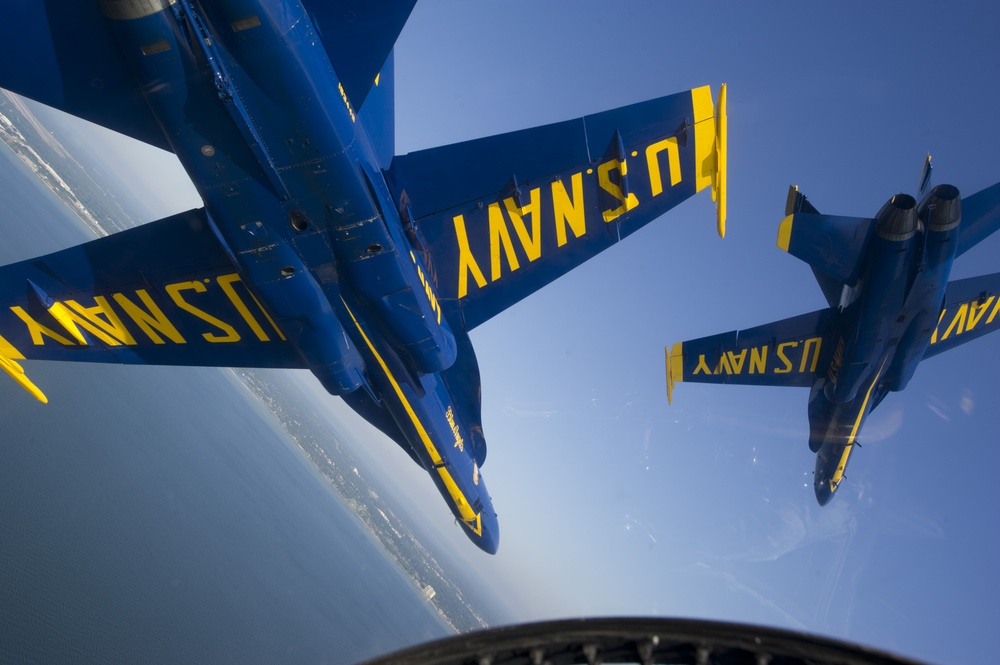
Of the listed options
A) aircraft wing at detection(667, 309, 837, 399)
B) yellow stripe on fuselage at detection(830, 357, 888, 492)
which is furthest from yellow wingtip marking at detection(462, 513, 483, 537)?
yellow stripe on fuselage at detection(830, 357, 888, 492)

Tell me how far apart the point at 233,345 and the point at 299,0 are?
7516 mm

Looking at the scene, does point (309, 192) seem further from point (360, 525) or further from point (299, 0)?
point (360, 525)

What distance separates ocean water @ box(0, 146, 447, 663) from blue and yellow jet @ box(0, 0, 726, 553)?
68.7ft

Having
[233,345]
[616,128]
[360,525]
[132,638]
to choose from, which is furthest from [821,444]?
[360,525]

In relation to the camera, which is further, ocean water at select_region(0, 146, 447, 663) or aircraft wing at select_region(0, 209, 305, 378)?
ocean water at select_region(0, 146, 447, 663)

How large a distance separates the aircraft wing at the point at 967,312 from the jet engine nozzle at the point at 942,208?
4804mm

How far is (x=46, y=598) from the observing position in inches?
1085

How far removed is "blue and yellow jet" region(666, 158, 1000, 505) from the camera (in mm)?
12414

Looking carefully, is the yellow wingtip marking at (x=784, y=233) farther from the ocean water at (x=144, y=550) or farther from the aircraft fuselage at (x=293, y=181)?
the ocean water at (x=144, y=550)

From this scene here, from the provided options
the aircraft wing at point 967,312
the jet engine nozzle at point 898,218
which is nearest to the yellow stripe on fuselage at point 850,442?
the aircraft wing at point 967,312

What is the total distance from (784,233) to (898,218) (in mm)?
2102

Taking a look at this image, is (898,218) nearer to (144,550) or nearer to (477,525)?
(477,525)

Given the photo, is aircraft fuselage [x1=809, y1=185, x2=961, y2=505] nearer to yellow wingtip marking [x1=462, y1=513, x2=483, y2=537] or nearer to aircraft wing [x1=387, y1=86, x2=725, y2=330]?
aircraft wing [x1=387, y1=86, x2=725, y2=330]

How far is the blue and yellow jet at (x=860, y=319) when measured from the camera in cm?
1241
